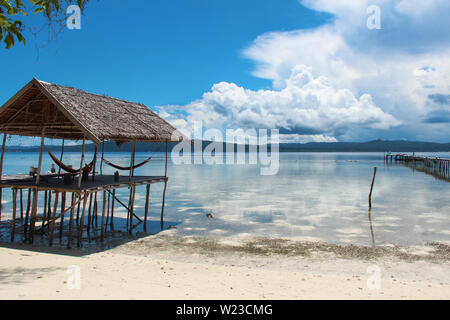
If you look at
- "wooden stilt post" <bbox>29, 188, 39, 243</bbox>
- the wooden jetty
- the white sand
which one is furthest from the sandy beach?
the wooden jetty

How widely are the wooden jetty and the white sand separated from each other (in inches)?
1025

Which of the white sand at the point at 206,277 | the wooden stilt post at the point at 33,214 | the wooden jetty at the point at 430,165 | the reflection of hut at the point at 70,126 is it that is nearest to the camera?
the white sand at the point at 206,277

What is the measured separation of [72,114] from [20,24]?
3.78 metres

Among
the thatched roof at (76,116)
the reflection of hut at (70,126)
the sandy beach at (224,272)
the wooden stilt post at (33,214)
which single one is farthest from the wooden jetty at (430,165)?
the wooden stilt post at (33,214)

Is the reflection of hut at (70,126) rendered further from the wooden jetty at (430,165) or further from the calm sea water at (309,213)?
the wooden jetty at (430,165)

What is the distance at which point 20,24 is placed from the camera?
4.54 m

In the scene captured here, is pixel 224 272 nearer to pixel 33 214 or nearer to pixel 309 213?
pixel 33 214

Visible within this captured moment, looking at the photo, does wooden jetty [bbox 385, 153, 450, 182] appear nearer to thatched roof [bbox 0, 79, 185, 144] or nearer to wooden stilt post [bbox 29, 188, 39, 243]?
thatched roof [bbox 0, 79, 185, 144]

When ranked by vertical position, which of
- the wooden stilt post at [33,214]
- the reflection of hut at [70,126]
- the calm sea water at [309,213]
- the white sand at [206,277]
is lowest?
the calm sea water at [309,213]

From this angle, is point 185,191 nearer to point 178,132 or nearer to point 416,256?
point 178,132

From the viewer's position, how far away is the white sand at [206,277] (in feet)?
17.0

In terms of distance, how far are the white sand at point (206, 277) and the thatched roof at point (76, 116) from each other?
2877 mm

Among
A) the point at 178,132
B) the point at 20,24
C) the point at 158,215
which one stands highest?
the point at 20,24
